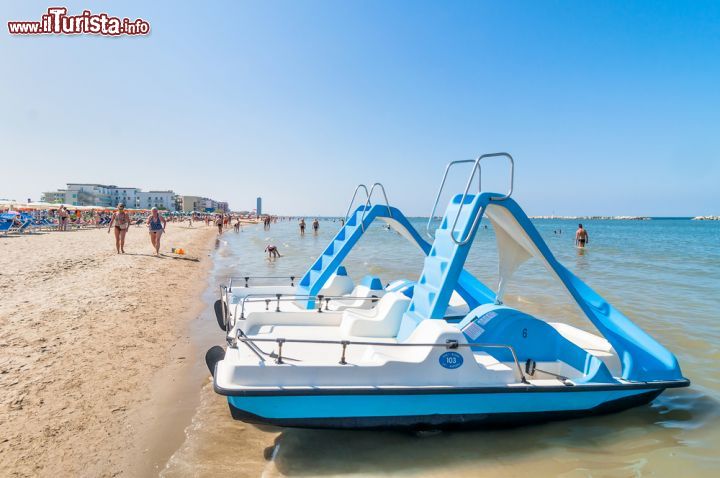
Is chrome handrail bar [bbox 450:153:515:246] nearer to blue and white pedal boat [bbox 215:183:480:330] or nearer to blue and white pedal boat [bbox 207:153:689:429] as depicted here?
blue and white pedal boat [bbox 207:153:689:429]

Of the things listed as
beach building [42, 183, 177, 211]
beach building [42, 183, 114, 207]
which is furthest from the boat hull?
beach building [42, 183, 114, 207]

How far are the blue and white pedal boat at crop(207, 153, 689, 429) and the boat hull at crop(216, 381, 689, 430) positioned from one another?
0.5 inches

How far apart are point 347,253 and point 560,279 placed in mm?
3561

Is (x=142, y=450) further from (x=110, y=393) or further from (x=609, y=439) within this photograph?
(x=609, y=439)

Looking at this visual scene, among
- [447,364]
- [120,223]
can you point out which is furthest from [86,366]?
[120,223]

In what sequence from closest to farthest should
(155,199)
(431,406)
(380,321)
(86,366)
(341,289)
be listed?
1. (431,406)
2. (86,366)
3. (380,321)
4. (341,289)
5. (155,199)

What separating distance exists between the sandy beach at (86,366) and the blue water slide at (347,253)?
2.55 metres

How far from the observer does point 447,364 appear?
4.44 m

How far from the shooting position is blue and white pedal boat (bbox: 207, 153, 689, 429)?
4.16 meters

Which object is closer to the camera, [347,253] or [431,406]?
[431,406]

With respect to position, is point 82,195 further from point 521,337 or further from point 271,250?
point 521,337

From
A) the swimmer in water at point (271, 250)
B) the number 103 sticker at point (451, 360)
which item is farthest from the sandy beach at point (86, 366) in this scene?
the swimmer in water at point (271, 250)

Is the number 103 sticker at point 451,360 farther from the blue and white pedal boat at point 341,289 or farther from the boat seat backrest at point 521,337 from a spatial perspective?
the blue and white pedal boat at point 341,289

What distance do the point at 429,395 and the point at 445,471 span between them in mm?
744
